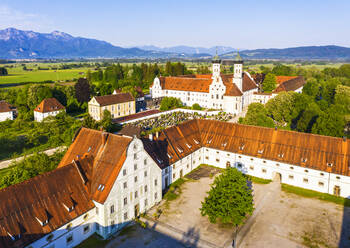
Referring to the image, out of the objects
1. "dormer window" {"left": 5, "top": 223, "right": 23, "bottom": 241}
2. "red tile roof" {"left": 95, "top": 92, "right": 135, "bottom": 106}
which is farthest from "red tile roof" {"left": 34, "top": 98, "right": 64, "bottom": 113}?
"dormer window" {"left": 5, "top": 223, "right": 23, "bottom": 241}

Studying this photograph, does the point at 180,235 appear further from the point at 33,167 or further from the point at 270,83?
the point at 270,83

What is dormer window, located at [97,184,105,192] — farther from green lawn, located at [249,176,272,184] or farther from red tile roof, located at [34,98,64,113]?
red tile roof, located at [34,98,64,113]

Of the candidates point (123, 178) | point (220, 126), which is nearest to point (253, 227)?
point (123, 178)

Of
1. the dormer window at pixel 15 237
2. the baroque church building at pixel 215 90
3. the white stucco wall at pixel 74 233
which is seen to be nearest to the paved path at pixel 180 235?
the white stucco wall at pixel 74 233

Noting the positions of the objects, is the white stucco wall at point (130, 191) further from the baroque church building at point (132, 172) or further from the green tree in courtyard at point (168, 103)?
the green tree in courtyard at point (168, 103)

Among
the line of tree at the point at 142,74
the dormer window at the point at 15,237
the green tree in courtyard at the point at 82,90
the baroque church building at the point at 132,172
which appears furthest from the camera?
the line of tree at the point at 142,74

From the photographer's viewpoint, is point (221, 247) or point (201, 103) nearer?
point (221, 247)

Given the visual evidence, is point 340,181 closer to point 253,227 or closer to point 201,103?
point 253,227
